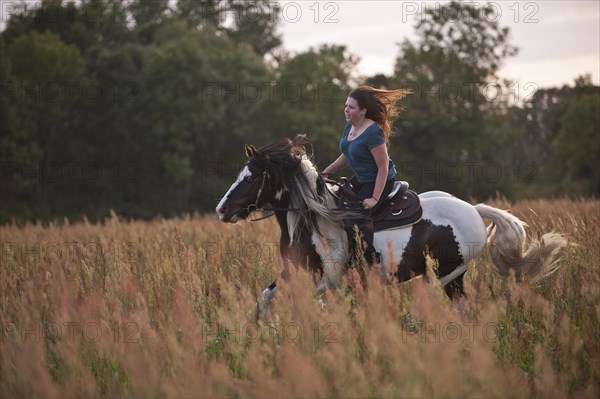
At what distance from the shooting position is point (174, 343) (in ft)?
13.4

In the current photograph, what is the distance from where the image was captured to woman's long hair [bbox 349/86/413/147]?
6.06m

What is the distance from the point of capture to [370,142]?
5973mm

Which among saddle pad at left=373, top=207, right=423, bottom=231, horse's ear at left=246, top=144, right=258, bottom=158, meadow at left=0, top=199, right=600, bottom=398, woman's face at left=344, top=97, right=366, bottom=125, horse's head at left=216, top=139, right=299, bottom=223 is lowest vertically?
meadow at left=0, top=199, right=600, bottom=398

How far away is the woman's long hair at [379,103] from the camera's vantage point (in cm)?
606

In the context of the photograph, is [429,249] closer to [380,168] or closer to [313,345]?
[380,168]

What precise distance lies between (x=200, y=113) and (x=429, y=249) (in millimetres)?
39385

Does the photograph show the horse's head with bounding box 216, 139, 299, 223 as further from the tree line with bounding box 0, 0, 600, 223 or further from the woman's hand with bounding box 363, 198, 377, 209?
the tree line with bounding box 0, 0, 600, 223

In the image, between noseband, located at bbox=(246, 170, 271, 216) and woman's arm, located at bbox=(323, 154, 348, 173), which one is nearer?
noseband, located at bbox=(246, 170, 271, 216)

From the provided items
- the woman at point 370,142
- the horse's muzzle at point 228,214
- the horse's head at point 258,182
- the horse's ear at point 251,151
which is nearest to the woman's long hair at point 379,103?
the woman at point 370,142

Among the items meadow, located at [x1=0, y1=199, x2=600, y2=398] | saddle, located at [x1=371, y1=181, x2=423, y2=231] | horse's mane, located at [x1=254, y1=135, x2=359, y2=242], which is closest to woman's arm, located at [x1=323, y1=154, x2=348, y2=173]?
horse's mane, located at [x1=254, y1=135, x2=359, y2=242]

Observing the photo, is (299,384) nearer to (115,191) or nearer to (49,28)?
(115,191)

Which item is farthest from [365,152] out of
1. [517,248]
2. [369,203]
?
[517,248]

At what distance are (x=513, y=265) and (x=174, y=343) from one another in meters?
3.47

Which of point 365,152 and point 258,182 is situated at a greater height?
point 365,152
